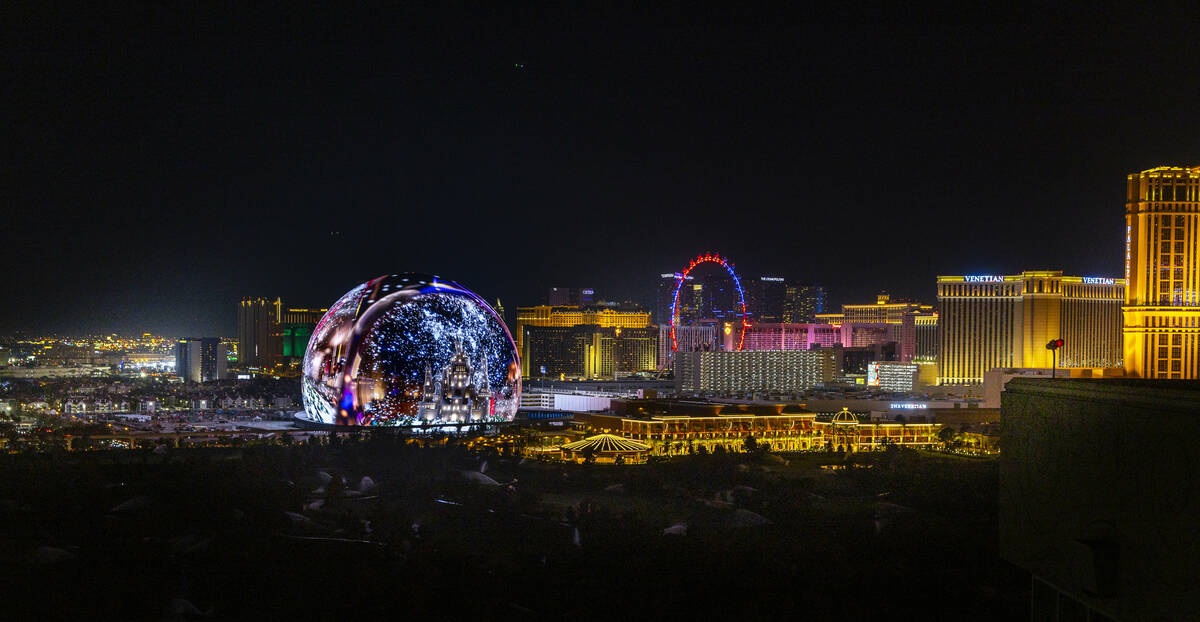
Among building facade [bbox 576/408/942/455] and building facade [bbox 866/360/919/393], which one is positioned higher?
building facade [bbox 866/360/919/393]

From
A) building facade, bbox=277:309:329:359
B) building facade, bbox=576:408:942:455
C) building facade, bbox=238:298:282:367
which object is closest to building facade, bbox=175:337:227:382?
building facade, bbox=277:309:329:359

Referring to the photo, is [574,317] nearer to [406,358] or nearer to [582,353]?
[582,353]

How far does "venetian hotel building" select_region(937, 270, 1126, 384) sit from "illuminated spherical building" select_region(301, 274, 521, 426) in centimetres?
4176

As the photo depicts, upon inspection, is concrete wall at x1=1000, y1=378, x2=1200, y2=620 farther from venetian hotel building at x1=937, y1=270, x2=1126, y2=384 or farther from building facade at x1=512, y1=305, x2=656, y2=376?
building facade at x1=512, y1=305, x2=656, y2=376

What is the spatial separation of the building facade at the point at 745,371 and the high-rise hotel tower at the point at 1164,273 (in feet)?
108

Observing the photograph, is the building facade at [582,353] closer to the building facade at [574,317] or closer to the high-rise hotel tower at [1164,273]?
the building facade at [574,317]

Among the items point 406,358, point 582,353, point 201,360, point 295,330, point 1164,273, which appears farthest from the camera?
point 582,353

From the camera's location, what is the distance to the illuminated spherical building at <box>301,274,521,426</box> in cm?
3209

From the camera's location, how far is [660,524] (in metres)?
23.2

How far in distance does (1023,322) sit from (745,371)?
634 inches

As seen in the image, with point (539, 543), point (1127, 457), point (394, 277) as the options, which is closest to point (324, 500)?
point (539, 543)

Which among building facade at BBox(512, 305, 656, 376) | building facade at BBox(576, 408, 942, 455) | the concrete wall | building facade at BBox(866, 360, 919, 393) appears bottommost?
building facade at BBox(576, 408, 942, 455)

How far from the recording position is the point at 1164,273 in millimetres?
38469

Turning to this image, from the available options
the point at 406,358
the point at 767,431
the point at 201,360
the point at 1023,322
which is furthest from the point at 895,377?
the point at 406,358
